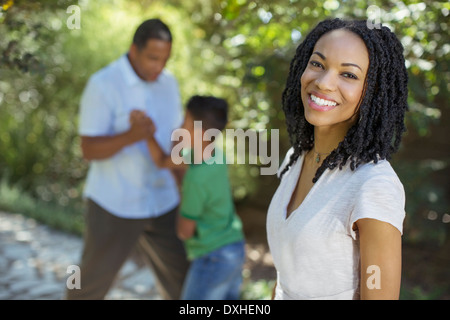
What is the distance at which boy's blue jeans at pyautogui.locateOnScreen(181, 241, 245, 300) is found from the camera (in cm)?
255

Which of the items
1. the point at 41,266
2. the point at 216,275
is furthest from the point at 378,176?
the point at 41,266

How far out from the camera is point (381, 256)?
4.22ft

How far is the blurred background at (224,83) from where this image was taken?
8.21 ft

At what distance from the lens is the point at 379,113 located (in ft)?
4.86

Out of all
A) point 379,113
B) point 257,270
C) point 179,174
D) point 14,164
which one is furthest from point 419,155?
point 14,164

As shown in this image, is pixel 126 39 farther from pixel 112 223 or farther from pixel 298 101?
pixel 298 101

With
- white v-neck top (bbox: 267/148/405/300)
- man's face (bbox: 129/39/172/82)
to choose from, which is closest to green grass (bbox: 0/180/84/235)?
man's face (bbox: 129/39/172/82)

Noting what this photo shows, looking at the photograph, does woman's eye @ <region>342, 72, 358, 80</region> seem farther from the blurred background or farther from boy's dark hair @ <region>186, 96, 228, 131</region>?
boy's dark hair @ <region>186, 96, 228, 131</region>

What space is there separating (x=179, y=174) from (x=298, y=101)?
1.44 m

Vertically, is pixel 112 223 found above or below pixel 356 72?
below

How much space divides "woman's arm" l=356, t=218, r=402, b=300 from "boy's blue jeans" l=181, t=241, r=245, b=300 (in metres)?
1.34

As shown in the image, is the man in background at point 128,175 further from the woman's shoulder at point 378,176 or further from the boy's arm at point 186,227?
the woman's shoulder at point 378,176

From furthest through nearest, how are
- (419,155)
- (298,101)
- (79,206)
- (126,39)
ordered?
(79,206) → (126,39) → (419,155) → (298,101)

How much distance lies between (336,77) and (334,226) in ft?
1.37
